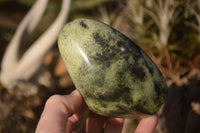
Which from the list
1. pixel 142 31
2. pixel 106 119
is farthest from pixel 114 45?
pixel 142 31

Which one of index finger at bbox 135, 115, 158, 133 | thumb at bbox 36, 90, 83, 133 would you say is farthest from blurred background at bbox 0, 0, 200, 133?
thumb at bbox 36, 90, 83, 133

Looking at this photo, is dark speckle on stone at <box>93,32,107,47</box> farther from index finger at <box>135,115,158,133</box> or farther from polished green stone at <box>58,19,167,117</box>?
index finger at <box>135,115,158,133</box>

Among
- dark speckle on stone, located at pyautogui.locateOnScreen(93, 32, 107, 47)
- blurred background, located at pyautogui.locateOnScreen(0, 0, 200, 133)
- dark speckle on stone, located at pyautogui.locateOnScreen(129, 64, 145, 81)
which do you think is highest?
dark speckle on stone, located at pyautogui.locateOnScreen(93, 32, 107, 47)

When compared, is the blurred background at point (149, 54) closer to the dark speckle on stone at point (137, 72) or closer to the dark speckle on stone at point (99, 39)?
the dark speckle on stone at point (137, 72)

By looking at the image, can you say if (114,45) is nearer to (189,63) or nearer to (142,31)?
(189,63)

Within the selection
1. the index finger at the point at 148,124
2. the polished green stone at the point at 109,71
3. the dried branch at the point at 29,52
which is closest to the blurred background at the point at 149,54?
the dried branch at the point at 29,52
